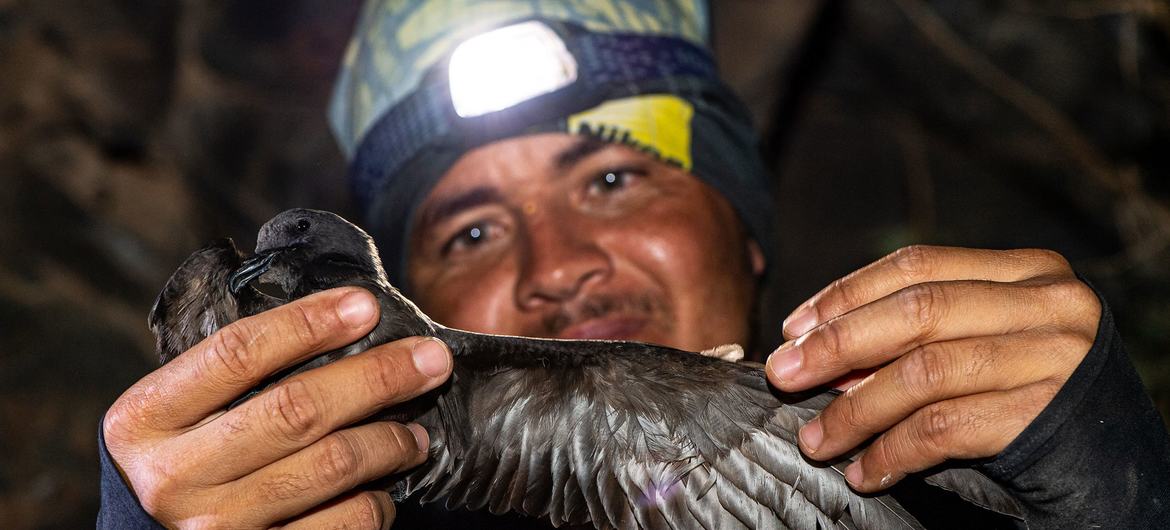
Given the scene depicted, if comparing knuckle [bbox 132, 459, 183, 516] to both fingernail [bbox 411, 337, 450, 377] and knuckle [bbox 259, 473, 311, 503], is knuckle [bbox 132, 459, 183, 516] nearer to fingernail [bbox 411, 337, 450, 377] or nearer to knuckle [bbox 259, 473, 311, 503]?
knuckle [bbox 259, 473, 311, 503]

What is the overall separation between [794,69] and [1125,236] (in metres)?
1.66

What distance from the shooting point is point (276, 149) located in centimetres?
428

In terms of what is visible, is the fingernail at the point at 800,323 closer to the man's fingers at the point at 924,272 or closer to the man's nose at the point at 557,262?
the man's fingers at the point at 924,272

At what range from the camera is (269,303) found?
59.5 inches

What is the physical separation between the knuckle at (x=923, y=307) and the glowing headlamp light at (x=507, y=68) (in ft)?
4.55

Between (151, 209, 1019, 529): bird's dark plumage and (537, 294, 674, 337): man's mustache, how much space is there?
2.15 feet

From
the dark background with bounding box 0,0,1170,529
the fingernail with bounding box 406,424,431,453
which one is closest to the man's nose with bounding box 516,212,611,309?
the fingernail with bounding box 406,424,431,453

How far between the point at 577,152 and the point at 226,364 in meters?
1.39

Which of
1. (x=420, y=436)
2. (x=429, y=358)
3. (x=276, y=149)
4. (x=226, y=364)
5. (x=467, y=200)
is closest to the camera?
(x=226, y=364)

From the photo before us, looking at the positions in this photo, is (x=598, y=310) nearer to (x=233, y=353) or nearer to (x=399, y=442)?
(x=399, y=442)

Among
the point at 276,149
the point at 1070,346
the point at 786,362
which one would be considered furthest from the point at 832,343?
the point at 276,149

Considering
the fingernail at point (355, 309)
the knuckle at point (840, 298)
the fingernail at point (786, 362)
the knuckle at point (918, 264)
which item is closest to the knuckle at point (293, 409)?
the fingernail at point (355, 309)

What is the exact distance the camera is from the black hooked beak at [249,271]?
4.73 ft

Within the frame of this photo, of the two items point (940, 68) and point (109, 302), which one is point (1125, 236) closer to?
point (940, 68)
